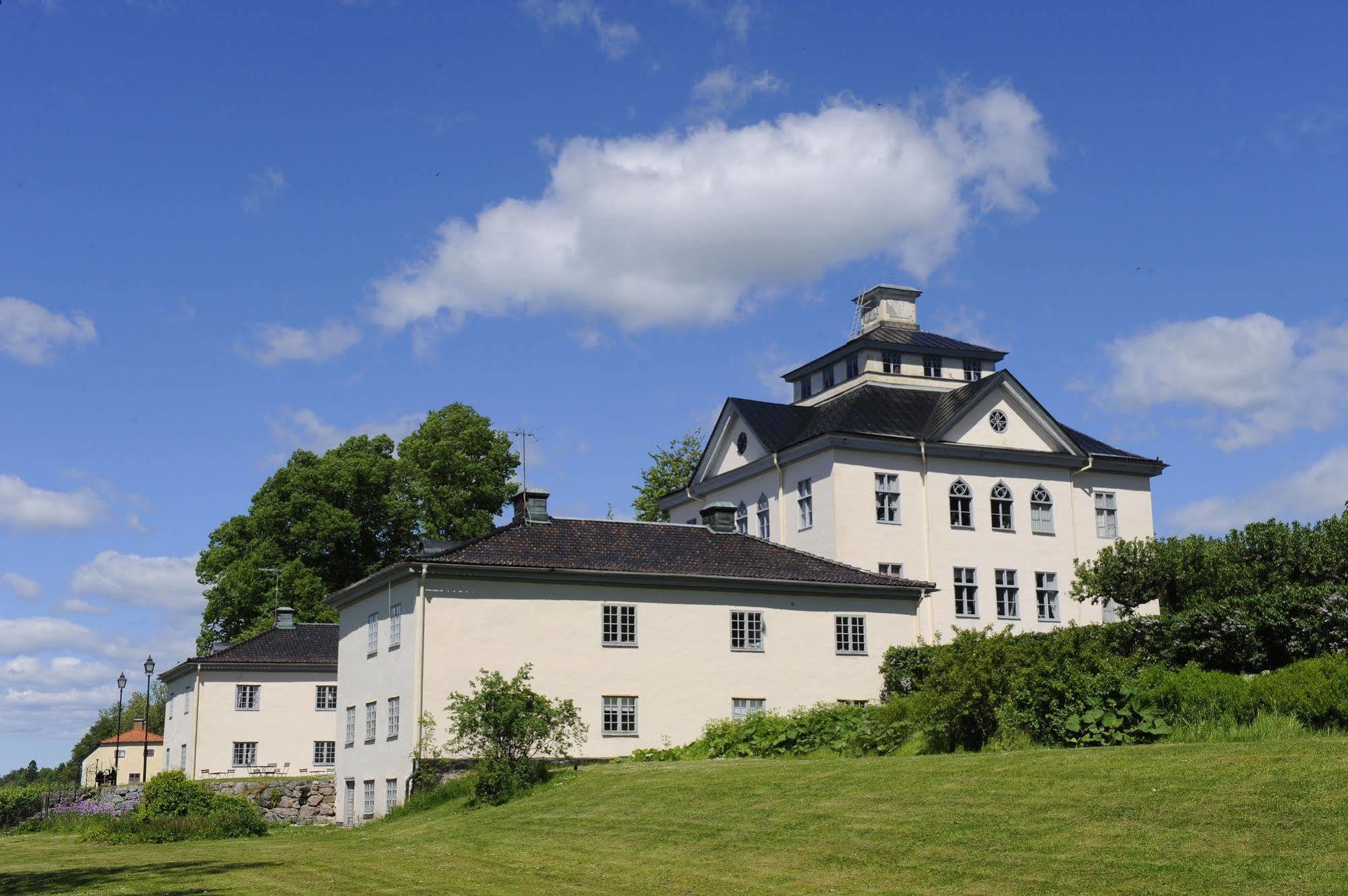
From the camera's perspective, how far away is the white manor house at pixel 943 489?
46.6m

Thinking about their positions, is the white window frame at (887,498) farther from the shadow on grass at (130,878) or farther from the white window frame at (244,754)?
the shadow on grass at (130,878)

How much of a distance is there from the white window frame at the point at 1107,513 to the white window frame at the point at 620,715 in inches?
928

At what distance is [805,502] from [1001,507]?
7514 mm

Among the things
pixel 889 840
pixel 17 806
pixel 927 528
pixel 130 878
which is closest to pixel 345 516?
pixel 17 806

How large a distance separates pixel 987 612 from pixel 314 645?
91.6 feet

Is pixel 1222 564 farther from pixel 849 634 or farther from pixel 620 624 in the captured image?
pixel 620 624

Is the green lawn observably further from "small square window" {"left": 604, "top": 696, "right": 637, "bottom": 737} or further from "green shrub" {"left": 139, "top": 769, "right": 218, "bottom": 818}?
"small square window" {"left": 604, "top": 696, "right": 637, "bottom": 737}

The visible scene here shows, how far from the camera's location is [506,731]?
A: 29.0 meters

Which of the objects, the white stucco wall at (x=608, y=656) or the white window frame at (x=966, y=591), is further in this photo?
the white window frame at (x=966, y=591)

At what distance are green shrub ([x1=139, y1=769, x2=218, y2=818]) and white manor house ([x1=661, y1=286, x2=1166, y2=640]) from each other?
21.6 meters

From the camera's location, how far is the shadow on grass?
17.2 m

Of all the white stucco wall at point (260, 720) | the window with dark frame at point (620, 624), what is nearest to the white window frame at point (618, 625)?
the window with dark frame at point (620, 624)

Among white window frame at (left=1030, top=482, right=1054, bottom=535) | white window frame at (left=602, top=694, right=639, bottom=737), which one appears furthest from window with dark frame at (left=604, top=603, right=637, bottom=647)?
white window frame at (left=1030, top=482, right=1054, bottom=535)

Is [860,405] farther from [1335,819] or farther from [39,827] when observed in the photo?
[1335,819]
